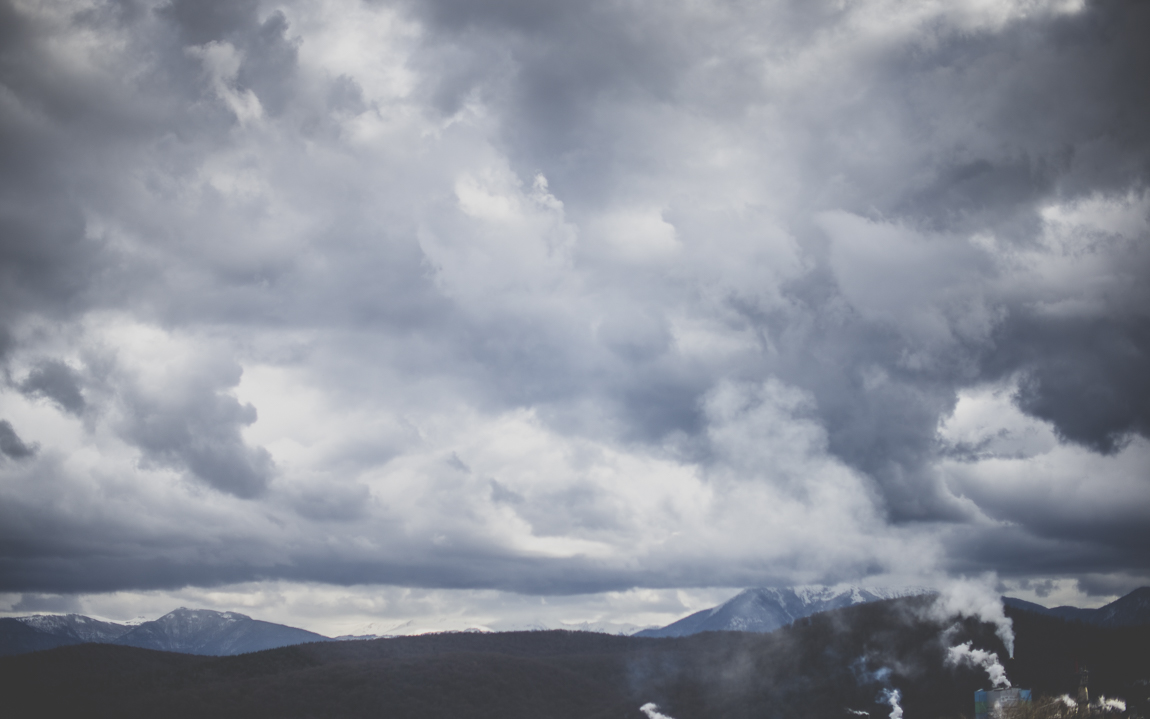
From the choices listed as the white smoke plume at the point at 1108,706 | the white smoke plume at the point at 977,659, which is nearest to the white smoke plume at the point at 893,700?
the white smoke plume at the point at 977,659

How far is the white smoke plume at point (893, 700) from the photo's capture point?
164m

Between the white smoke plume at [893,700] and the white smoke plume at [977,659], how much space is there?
1357 cm

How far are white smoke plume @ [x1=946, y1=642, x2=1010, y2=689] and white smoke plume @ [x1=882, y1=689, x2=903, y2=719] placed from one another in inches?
534

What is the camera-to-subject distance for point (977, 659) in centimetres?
17250

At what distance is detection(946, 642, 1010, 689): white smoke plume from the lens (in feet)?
557

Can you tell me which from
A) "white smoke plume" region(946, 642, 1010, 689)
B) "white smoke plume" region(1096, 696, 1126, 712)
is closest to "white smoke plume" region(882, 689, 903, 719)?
"white smoke plume" region(946, 642, 1010, 689)

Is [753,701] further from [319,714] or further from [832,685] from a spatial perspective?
[319,714]

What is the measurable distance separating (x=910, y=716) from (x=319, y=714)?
140 metres

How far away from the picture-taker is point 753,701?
190m

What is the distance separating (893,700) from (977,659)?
2171cm

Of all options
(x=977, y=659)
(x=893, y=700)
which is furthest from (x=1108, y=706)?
(x=977, y=659)

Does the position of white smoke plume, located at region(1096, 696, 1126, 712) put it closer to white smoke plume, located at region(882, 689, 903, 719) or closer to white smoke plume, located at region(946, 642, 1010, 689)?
white smoke plume, located at region(882, 689, 903, 719)

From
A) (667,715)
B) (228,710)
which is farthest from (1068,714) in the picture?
(228,710)

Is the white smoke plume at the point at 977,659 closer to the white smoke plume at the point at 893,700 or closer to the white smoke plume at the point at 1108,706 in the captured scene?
the white smoke plume at the point at 893,700
